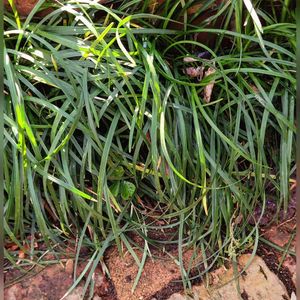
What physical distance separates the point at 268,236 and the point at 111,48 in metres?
0.74

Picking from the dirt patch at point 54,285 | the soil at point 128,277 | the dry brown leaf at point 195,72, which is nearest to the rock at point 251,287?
the soil at point 128,277

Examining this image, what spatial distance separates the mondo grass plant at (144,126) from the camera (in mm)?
1443

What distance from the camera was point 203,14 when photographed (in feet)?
5.20

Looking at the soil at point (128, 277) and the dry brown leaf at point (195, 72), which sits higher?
the dry brown leaf at point (195, 72)

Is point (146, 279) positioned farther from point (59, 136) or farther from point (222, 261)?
point (59, 136)

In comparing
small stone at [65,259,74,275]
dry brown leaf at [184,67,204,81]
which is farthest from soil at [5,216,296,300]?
dry brown leaf at [184,67,204,81]

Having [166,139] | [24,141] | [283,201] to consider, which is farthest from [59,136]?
[283,201]

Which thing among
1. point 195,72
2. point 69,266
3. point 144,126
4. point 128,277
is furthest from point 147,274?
point 195,72

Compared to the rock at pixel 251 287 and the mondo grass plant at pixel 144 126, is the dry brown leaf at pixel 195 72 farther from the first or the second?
the rock at pixel 251 287

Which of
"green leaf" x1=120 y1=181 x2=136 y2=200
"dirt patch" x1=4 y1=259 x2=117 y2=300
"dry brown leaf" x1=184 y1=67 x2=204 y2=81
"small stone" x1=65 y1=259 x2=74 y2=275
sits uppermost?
"dry brown leaf" x1=184 y1=67 x2=204 y2=81

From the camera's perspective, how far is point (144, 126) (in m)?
1.50

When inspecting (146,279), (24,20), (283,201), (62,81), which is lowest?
(146,279)

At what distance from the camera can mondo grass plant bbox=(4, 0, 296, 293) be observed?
4.74 feet

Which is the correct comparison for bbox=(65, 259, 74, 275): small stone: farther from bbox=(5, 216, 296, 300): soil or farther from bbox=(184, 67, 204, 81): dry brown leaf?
Result: bbox=(184, 67, 204, 81): dry brown leaf
